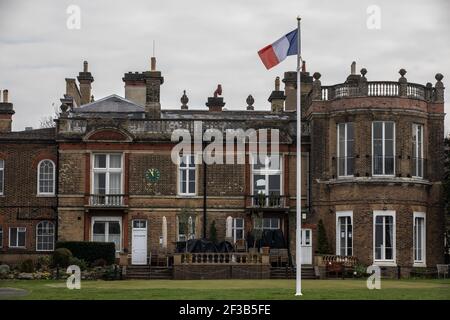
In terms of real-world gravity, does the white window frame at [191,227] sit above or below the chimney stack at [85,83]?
below

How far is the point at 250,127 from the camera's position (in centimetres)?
5231

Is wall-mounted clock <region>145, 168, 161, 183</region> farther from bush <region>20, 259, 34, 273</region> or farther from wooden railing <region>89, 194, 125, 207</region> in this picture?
bush <region>20, 259, 34, 273</region>

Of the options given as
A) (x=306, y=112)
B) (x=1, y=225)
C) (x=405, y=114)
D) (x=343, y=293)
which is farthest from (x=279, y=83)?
(x=343, y=293)

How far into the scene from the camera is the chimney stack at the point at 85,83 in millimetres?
61219

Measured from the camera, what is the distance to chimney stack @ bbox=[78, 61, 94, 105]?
6122 cm

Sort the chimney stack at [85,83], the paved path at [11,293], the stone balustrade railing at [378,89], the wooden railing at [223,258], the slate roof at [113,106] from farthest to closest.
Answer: the chimney stack at [85,83]
the slate roof at [113,106]
the stone balustrade railing at [378,89]
the wooden railing at [223,258]
the paved path at [11,293]

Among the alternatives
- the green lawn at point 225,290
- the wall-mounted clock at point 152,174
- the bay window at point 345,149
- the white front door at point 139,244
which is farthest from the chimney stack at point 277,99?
the green lawn at point 225,290

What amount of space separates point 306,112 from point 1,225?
16453 millimetres

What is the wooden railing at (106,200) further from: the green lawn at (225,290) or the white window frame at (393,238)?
the white window frame at (393,238)

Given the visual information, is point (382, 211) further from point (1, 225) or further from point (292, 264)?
point (1, 225)

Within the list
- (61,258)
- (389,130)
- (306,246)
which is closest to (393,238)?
(306,246)

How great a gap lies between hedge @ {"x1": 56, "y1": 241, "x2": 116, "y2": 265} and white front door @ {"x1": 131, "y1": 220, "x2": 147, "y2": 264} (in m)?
2.84

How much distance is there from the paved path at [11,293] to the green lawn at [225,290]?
0.93 feet
